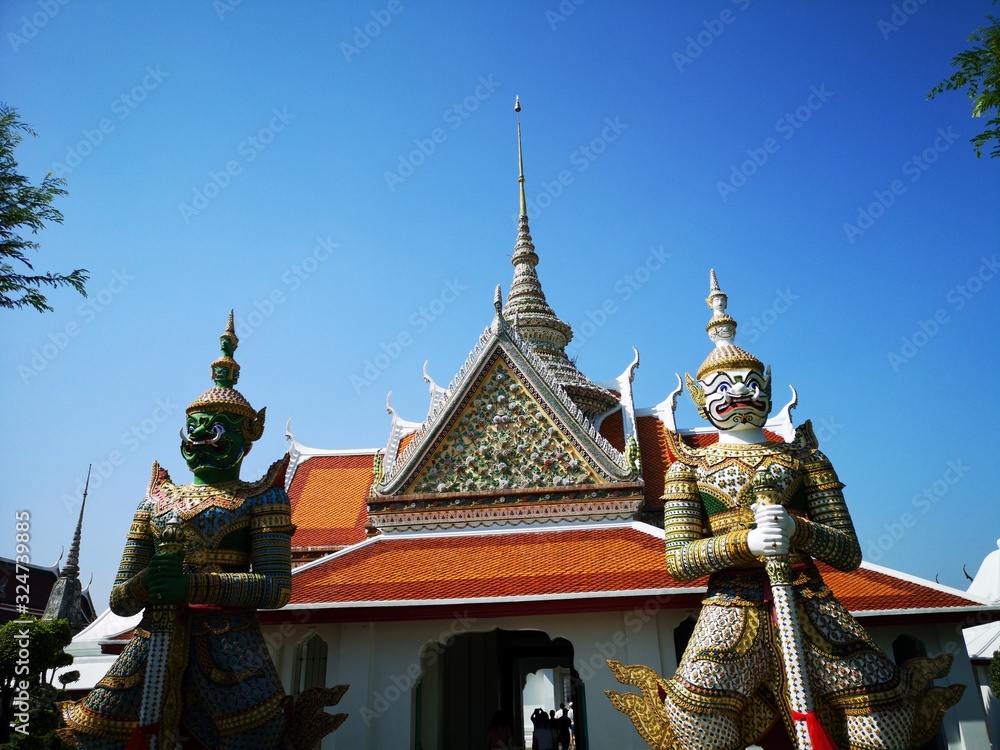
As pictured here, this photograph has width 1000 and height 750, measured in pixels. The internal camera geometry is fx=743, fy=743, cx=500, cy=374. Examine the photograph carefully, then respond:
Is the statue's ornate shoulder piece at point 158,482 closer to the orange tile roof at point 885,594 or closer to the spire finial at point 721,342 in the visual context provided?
the spire finial at point 721,342

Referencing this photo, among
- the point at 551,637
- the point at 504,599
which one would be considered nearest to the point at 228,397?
the point at 504,599

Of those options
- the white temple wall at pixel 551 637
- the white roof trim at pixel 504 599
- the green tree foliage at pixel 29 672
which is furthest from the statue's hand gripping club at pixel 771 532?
the green tree foliage at pixel 29 672

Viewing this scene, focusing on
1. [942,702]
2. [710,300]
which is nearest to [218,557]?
[710,300]

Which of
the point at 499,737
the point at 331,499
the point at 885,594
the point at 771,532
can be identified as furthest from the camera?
the point at 331,499

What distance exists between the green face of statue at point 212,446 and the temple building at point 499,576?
181 cm

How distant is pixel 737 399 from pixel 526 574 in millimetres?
2846

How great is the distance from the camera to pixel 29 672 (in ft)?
22.0

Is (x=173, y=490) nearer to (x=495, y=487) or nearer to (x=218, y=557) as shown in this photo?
(x=218, y=557)

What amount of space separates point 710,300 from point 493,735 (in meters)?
5.12

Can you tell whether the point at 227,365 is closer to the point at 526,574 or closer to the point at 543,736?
the point at 526,574

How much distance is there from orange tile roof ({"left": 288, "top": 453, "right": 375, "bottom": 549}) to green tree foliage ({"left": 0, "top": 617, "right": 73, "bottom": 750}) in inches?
121

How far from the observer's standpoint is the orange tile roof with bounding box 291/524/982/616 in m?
6.23

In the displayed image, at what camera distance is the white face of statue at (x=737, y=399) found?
475cm

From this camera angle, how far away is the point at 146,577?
4176 mm
